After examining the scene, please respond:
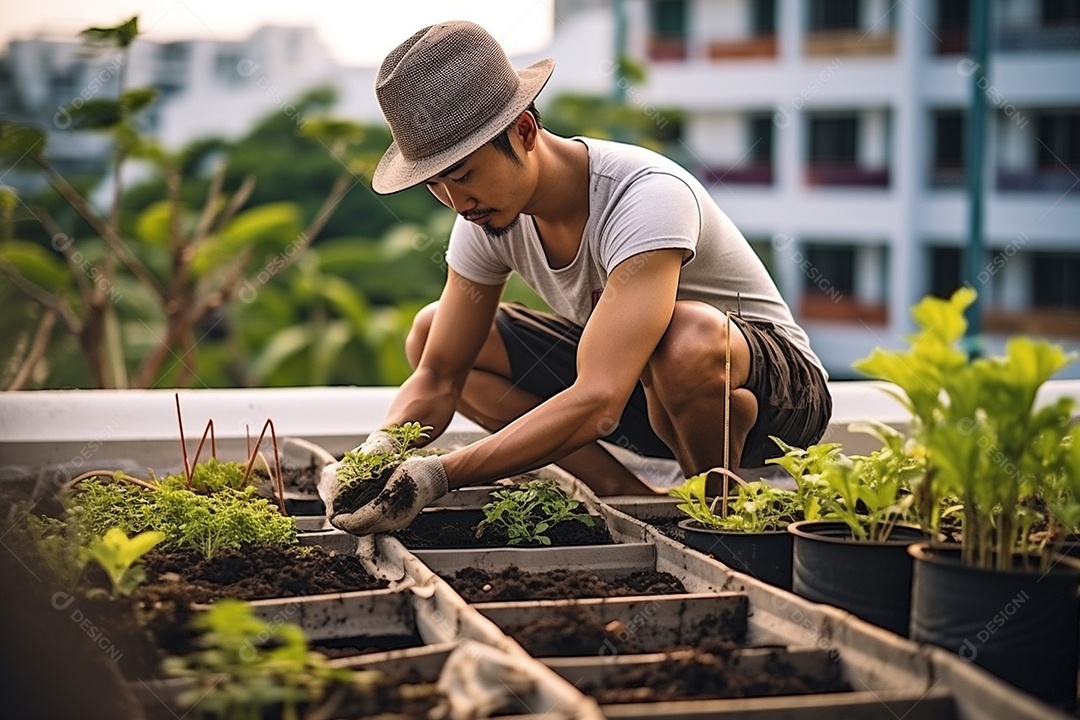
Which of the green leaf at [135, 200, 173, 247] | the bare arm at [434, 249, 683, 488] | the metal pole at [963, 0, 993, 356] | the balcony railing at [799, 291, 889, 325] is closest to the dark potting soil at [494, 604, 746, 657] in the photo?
the bare arm at [434, 249, 683, 488]

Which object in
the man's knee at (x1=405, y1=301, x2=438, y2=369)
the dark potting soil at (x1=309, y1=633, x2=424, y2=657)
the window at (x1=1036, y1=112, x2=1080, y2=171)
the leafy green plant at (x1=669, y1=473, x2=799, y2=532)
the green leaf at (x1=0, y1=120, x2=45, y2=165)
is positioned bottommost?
the dark potting soil at (x1=309, y1=633, x2=424, y2=657)

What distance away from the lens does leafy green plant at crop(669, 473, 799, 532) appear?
2.39 metres

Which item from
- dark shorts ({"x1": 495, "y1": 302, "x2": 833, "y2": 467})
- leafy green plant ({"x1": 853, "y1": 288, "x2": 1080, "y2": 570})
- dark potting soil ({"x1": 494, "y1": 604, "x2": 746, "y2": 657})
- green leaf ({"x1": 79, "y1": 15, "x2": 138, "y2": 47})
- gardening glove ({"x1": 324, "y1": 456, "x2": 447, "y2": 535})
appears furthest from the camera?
green leaf ({"x1": 79, "y1": 15, "x2": 138, "y2": 47})

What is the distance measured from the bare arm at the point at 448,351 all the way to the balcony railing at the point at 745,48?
15945 mm

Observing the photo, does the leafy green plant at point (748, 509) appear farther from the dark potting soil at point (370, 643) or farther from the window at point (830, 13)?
the window at point (830, 13)

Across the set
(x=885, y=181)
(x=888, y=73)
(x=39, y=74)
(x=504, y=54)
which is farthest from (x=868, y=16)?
(x=504, y=54)

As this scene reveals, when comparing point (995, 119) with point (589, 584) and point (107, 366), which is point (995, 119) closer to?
point (107, 366)

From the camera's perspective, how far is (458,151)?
2.54 meters

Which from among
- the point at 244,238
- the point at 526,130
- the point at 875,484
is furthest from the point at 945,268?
the point at 875,484

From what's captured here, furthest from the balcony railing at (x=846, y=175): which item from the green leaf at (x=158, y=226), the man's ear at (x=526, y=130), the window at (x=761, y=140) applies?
the man's ear at (x=526, y=130)

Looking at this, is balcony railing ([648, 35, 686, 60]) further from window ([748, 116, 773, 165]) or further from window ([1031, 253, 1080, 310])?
window ([1031, 253, 1080, 310])

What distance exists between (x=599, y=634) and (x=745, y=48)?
17.4 meters

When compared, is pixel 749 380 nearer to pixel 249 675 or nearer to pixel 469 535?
pixel 469 535

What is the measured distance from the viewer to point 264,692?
148cm
